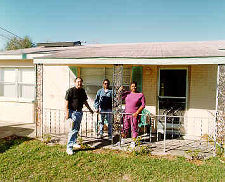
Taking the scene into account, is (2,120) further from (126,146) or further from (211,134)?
(211,134)

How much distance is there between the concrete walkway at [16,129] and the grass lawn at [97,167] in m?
1.35

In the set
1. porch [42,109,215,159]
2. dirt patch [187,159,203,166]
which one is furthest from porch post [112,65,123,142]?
dirt patch [187,159,203,166]

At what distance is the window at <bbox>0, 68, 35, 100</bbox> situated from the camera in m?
7.47

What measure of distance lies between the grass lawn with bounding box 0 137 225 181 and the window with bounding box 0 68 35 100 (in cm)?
367

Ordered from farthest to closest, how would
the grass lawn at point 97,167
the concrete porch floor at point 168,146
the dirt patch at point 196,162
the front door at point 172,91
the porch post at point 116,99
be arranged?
the front door at point 172,91, the porch post at point 116,99, the concrete porch floor at point 168,146, the dirt patch at point 196,162, the grass lawn at point 97,167

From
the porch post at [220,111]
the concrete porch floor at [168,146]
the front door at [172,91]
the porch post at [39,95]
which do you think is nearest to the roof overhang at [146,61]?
the porch post at [39,95]

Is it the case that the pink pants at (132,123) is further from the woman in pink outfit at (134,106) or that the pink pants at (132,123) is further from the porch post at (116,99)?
the porch post at (116,99)

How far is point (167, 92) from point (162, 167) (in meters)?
3.16

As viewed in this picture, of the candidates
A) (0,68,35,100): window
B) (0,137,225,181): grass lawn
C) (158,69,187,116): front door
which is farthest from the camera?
(0,68,35,100): window

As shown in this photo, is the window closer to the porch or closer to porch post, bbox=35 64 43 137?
the porch

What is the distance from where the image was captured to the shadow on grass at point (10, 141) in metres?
4.50

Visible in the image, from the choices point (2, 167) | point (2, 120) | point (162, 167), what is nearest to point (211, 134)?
point (162, 167)

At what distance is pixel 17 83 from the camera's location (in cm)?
759

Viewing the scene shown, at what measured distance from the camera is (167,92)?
6.11 m
